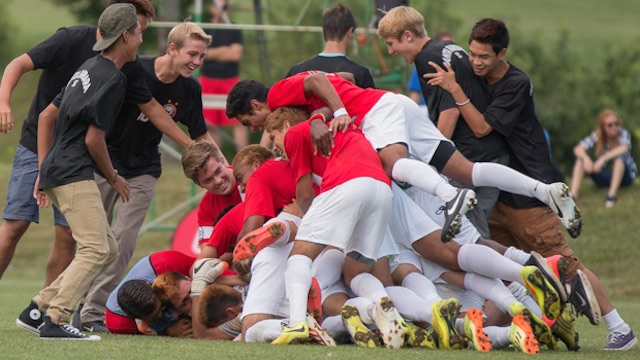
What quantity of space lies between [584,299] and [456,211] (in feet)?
3.23

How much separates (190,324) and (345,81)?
173 cm

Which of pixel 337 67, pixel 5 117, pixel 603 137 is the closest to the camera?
pixel 5 117

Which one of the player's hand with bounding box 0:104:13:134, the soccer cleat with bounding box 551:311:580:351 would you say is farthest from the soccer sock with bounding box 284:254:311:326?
the player's hand with bounding box 0:104:13:134

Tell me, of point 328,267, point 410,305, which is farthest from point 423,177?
point 328,267

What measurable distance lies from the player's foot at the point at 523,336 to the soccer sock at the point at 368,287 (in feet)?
2.39

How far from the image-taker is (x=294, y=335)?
20.8 ft

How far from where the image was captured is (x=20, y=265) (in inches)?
580

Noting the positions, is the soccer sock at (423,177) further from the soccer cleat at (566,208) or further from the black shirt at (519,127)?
the black shirt at (519,127)

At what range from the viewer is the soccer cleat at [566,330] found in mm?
6598

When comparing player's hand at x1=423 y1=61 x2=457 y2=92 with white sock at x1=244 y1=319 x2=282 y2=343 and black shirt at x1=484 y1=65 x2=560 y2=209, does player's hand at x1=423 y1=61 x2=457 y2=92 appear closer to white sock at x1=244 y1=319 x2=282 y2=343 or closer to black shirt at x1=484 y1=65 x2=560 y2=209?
black shirt at x1=484 y1=65 x2=560 y2=209

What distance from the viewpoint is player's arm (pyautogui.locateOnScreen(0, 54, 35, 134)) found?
7176mm

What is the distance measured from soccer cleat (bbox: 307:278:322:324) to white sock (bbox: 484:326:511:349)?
92cm

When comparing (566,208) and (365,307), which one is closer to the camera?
(365,307)

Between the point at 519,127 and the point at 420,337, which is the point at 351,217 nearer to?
the point at 420,337
